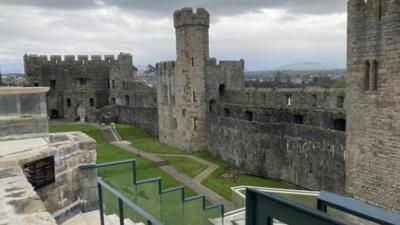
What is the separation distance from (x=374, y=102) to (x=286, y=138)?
23.8 feet

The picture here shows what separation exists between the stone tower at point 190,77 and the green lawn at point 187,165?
8.34 feet

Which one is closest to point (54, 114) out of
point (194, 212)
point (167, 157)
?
point (167, 157)

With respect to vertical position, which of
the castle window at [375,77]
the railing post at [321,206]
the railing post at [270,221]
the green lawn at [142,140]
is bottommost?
the green lawn at [142,140]

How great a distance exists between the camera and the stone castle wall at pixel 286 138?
16.5m

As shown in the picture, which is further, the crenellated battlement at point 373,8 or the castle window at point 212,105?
the castle window at point 212,105

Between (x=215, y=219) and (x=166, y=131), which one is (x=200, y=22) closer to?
(x=166, y=131)

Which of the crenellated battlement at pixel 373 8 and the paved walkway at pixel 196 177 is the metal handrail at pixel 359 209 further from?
the paved walkway at pixel 196 177

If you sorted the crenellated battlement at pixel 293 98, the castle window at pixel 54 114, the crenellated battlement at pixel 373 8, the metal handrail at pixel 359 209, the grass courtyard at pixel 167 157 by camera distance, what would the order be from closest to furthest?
1. the metal handrail at pixel 359 209
2. the crenellated battlement at pixel 373 8
3. the grass courtyard at pixel 167 157
4. the crenellated battlement at pixel 293 98
5. the castle window at pixel 54 114

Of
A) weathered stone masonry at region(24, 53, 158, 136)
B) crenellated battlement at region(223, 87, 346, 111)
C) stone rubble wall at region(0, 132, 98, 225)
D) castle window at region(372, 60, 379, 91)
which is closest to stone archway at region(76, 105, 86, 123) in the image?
weathered stone masonry at region(24, 53, 158, 136)

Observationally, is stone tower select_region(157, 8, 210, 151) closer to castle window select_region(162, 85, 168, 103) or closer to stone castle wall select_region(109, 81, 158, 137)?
castle window select_region(162, 85, 168, 103)

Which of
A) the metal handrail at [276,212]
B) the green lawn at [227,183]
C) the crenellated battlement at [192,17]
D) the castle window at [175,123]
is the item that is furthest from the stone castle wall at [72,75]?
the metal handrail at [276,212]

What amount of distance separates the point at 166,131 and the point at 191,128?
3.66 metres

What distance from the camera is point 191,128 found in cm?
2708

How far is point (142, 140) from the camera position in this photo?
31.4 metres
